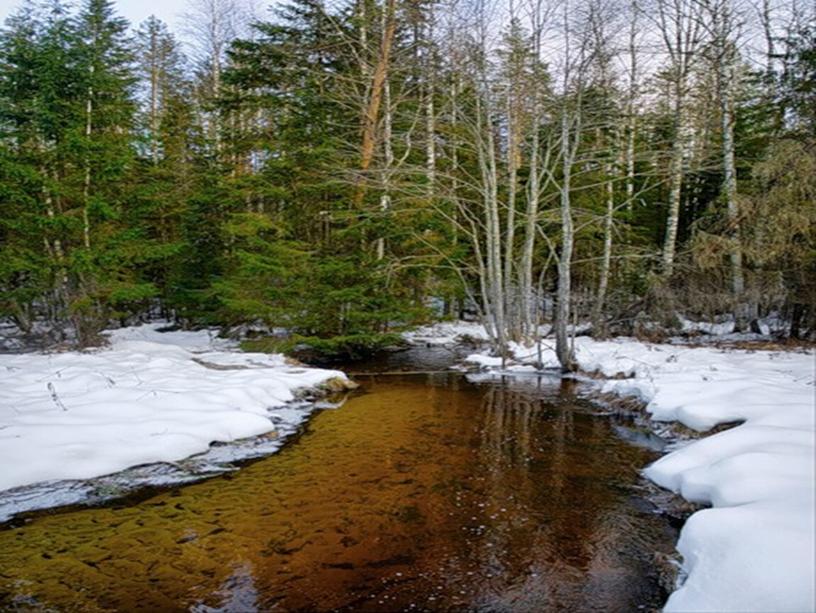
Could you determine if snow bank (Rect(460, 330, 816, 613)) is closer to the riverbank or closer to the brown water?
the brown water

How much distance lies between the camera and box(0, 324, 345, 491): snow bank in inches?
198

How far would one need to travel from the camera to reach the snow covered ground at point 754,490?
63.2 inches

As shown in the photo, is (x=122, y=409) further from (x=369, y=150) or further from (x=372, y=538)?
(x=369, y=150)

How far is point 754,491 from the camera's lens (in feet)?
6.77

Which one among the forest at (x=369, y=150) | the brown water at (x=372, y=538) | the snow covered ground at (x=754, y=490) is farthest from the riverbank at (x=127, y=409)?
the snow covered ground at (x=754, y=490)

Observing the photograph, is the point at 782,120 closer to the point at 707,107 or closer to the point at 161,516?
the point at 707,107

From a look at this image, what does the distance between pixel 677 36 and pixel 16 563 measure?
1867 cm

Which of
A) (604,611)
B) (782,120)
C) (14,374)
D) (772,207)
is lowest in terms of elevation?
(604,611)

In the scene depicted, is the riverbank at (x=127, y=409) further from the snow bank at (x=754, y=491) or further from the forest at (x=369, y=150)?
the snow bank at (x=754, y=491)

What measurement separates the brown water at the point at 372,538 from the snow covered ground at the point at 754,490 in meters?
0.96

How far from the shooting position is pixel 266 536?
3.99 meters

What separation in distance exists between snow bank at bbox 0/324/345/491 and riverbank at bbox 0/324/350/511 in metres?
0.01

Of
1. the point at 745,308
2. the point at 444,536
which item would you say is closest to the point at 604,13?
the point at 745,308

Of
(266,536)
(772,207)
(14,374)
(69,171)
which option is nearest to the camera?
(266,536)
